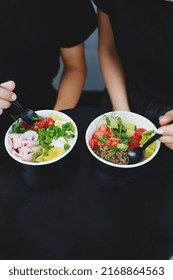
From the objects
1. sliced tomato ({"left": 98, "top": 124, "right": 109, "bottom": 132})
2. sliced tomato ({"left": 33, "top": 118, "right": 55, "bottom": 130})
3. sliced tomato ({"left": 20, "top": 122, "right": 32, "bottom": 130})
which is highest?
sliced tomato ({"left": 20, "top": 122, "right": 32, "bottom": 130})

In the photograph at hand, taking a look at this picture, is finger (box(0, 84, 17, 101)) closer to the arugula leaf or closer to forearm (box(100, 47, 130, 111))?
the arugula leaf

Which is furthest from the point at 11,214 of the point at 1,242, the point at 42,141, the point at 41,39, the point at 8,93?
the point at 41,39

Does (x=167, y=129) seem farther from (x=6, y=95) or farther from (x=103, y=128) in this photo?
(x=6, y=95)

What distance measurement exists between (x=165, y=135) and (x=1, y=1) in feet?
2.29

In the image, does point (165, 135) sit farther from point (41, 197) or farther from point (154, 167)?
point (41, 197)

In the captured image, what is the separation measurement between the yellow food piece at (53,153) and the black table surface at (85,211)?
57 millimetres

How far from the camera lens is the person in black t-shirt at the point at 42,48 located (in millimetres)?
1090

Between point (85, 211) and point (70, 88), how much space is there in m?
0.66

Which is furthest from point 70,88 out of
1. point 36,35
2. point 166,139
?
point 166,139

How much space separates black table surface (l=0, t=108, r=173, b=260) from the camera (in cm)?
85

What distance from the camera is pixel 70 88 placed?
139 centimetres

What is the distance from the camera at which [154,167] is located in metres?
1.00

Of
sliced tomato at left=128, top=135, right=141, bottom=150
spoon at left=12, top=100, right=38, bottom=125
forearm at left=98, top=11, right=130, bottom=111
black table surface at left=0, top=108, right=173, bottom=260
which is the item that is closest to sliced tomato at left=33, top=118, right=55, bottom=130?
spoon at left=12, top=100, right=38, bottom=125

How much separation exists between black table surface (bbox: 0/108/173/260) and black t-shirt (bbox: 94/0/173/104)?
0.31 metres
